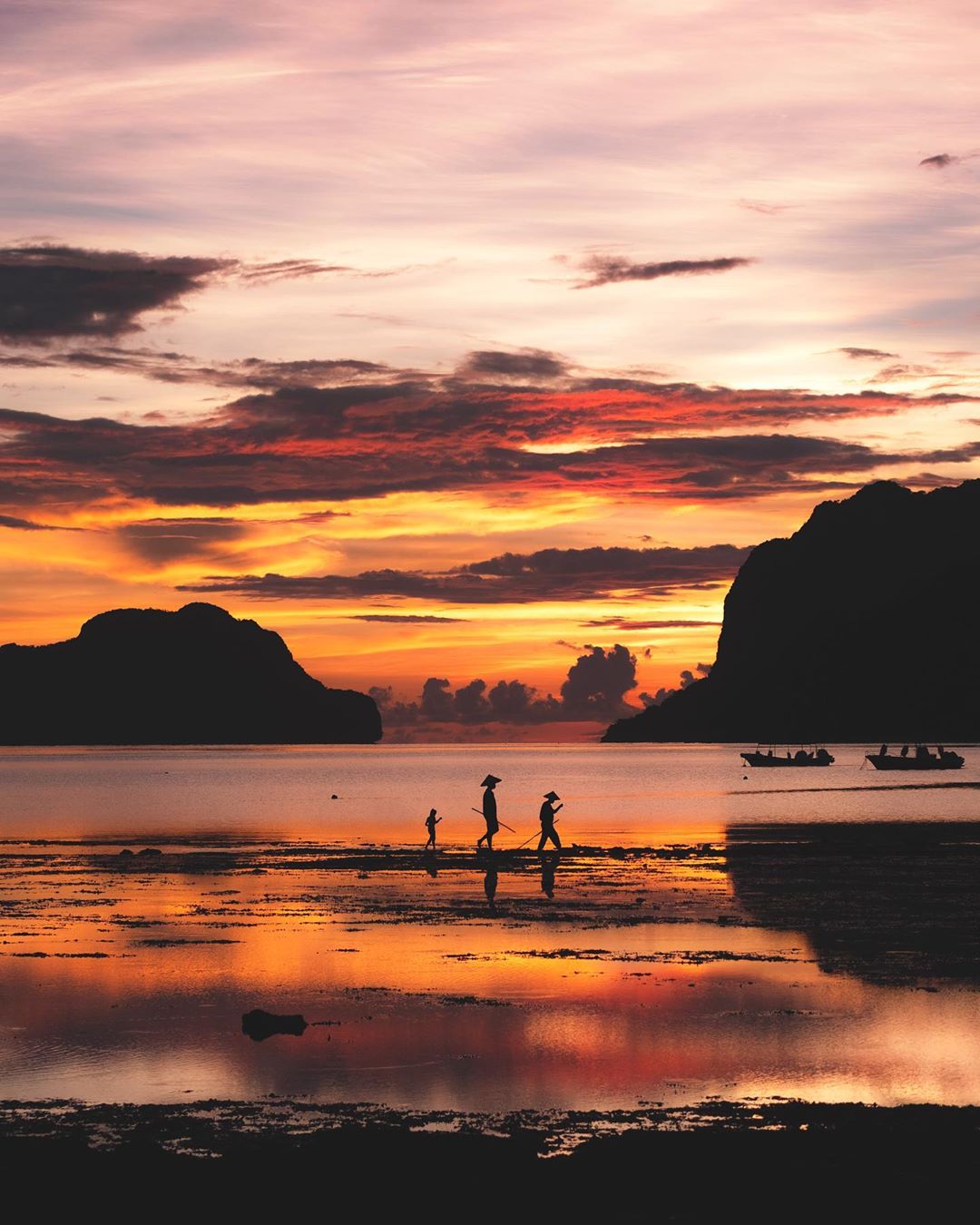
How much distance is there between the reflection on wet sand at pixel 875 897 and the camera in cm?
2530

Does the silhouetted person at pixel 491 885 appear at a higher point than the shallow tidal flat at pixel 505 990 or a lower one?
lower

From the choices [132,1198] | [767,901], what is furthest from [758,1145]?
A: [767,901]

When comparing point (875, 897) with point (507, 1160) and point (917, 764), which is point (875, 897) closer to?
point (507, 1160)

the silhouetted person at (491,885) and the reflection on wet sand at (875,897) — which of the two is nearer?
the reflection on wet sand at (875,897)

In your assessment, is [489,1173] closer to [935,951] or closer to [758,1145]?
[758,1145]

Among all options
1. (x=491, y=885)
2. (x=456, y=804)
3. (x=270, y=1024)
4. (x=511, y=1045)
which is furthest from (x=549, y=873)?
(x=456, y=804)

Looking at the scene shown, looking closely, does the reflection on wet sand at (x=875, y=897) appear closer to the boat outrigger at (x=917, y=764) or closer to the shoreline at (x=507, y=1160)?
the shoreline at (x=507, y=1160)

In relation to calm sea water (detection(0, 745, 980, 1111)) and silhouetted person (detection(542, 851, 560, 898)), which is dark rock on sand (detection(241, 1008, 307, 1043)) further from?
silhouetted person (detection(542, 851, 560, 898))

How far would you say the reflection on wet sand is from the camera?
25297 millimetres

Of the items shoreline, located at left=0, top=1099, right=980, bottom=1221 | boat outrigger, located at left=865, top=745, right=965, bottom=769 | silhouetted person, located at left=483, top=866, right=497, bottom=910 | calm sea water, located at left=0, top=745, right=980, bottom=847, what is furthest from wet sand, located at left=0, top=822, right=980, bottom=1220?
boat outrigger, located at left=865, top=745, right=965, bottom=769

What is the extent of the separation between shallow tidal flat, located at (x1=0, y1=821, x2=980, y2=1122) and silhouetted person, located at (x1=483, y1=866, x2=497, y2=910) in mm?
224

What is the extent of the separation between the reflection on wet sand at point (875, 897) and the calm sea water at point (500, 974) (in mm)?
136

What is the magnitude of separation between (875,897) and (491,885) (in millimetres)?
10896

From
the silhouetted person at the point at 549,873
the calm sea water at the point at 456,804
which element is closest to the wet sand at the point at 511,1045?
the silhouetted person at the point at 549,873
